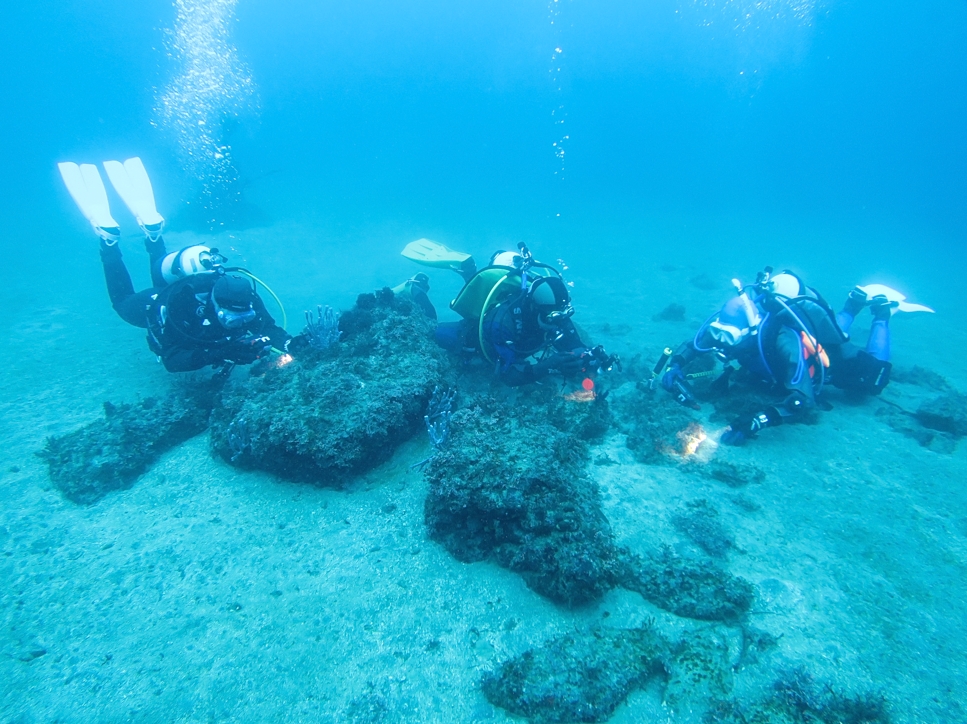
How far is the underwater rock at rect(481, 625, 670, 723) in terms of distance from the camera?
111 inches

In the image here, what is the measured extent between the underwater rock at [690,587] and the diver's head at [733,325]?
382 centimetres

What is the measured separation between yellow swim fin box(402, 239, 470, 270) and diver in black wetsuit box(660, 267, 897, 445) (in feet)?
18.8

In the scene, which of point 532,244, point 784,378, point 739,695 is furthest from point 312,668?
point 532,244

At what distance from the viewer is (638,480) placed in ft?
16.6

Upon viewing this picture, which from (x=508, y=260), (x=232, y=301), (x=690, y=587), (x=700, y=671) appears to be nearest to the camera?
(x=700, y=671)

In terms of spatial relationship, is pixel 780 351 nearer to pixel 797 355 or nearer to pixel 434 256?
pixel 797 355

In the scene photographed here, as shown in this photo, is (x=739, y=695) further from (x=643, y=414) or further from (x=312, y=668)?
(x=643, y=414)

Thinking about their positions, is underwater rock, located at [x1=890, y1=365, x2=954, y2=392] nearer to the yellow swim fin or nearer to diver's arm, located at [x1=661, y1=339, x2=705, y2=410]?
diver's arm, located at [x1=661, y1=339, x2=705, y2=410]

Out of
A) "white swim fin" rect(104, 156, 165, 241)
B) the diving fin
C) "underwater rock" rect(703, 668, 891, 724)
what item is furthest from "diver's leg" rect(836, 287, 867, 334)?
the diving fin

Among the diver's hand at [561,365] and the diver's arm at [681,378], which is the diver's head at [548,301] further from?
the diver's arm at [681,378]

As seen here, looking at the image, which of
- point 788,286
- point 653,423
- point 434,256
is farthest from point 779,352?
point 434,256

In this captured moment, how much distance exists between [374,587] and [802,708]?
3133 millimetres

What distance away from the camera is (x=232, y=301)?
609 cm

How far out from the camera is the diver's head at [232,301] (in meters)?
6.02
